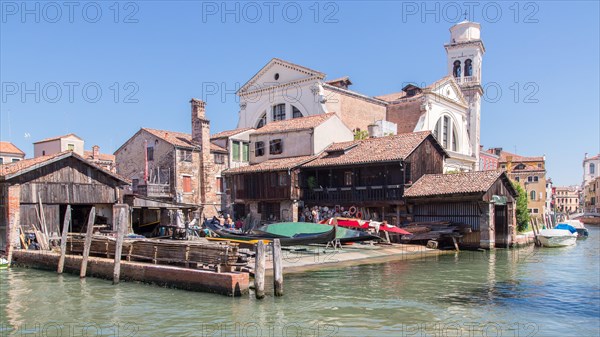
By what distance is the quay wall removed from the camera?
46.1 ft

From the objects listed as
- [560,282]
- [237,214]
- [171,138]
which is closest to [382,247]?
[560,282]

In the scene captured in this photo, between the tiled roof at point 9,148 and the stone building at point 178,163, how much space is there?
3030cm

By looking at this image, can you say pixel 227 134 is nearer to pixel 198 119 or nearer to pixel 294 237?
pixel 198 119

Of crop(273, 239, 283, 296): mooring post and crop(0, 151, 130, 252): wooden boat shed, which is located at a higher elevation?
crop(0, 151, 130, 252): wooden boat shed

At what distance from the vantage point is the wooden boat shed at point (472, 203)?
2600 cm

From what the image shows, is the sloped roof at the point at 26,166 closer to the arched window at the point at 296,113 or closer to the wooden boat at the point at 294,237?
the wooden boat at the point at 294,237

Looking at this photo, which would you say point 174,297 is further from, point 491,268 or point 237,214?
point 237,214

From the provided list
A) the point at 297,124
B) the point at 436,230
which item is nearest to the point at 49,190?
the point at 297,124

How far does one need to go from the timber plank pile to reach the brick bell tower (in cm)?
1336

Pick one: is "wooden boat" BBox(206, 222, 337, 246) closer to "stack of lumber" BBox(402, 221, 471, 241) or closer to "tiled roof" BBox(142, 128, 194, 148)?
"stack of lumber" BBox(402, 221, 471, 241)

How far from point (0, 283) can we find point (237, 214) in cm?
1850

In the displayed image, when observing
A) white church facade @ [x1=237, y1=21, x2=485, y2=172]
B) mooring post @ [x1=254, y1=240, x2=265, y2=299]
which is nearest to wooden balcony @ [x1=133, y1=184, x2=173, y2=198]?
white church facade @ [x1=237, y1=21, x2=485, y2=172]

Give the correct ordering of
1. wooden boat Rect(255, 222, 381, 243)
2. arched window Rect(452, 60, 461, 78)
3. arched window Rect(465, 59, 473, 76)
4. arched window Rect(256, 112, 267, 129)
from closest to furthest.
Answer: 1. wooden boat Rect(255, 222, 381, 243)
2. arched window Rect(256, 112, 267, 129)
3. arched window Rect(465, 59, 473, 76)
4. arched window Rect(452, 60, 461, 78)

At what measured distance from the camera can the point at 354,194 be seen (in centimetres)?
3000
